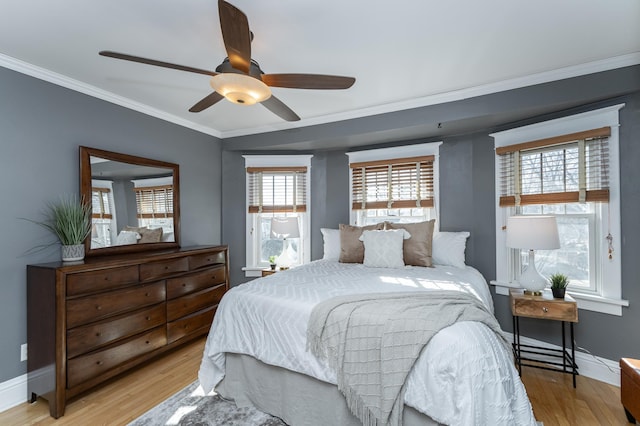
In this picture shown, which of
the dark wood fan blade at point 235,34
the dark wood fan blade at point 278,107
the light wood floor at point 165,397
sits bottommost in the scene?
the light wood floor at point 165,397

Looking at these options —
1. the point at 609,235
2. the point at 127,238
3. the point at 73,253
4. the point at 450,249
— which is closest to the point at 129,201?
the point at 127,238

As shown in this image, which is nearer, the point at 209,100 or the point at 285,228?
the point at 209,100

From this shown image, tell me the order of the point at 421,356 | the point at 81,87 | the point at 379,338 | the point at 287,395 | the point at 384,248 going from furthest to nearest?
1. the point at 384,248
2. the point at 81,87
3. the point at 287,395
4. the point at 379,338
5. the point at 421,356

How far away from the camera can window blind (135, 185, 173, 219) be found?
127 inches

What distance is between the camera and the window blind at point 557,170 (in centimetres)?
255

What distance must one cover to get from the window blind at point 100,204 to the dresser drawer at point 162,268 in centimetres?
67

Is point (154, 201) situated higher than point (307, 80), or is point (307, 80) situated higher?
point (307, 80)

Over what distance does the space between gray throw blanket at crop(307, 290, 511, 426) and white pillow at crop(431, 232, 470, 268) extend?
4.59 feet

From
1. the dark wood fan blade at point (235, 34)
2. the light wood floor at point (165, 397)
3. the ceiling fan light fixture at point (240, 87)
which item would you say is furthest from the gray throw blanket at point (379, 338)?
the dark wood fan blade at point (235, 34)

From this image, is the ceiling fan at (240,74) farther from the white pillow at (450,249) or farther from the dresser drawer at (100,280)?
the white pillow at (450,249)

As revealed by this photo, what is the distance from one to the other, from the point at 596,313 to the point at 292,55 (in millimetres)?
3346

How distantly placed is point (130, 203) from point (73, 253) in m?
0.76

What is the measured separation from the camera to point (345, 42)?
2.12 m

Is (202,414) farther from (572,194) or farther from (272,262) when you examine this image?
(572,194)
